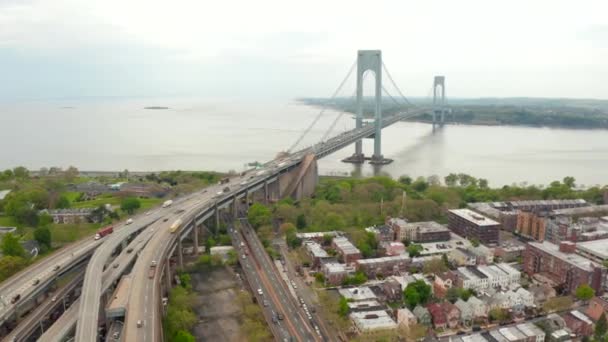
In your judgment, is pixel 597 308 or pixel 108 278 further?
pixel 108 278

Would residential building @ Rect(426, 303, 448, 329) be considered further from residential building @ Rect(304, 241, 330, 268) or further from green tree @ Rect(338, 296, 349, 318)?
residential building @ Rect(304, 241, 330, 268)

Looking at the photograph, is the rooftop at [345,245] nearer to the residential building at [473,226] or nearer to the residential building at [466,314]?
the residential building at [466,314]

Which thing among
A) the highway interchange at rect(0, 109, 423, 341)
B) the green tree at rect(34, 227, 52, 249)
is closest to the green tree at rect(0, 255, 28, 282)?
the highway interchange at rect(0, 109, 423, 341)

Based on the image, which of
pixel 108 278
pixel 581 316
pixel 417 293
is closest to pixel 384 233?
pixel 417 293

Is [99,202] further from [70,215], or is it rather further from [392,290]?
[392,290]

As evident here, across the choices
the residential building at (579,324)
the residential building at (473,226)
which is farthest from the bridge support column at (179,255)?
the residential building at (579,324)

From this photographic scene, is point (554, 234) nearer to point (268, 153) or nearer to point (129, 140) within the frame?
point (268, 153)
